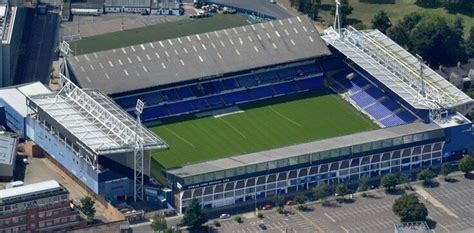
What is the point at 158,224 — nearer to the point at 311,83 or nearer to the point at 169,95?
the point at 169,95

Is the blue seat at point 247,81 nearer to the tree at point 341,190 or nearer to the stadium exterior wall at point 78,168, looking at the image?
the tree at point 341,190

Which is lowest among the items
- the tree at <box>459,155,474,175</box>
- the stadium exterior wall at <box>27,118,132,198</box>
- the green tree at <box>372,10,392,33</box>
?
the tree at <box>459,155,474,175</box>

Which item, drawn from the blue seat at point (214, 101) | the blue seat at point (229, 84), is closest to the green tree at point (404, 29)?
the blue seat at point (229, 84)

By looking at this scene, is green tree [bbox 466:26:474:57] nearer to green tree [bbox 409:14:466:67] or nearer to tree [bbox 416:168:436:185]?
green tree [bbox 409:14:466:67]

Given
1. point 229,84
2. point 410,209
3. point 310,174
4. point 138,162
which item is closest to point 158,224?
point 138,162

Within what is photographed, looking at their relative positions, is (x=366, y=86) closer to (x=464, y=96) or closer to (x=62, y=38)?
(x=464, y=96)

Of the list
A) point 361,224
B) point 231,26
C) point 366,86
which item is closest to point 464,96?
point 366,86

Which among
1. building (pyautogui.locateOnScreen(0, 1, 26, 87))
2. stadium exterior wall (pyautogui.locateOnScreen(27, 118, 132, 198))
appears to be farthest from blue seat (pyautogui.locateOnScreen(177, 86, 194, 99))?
stadium exterior wall (pyautogui.locateOnScreen(27, 118, 132, 198))
